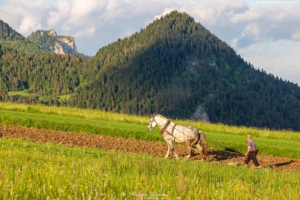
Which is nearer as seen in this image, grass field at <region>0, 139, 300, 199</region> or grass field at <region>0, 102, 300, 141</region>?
grass field at <region>0, 139, 300, 199</region>

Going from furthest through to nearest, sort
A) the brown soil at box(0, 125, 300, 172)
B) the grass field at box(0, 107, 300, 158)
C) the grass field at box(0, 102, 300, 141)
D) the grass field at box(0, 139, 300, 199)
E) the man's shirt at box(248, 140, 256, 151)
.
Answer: the grass field at box(0, 102, 300, 141), the grass field at box(0, 107, 300, 158), the brown soil at box(0, 125, 300, 172), the man's shirt at box(248, 140, 256, 151), the grass field at box(0, 139, 300, 199)

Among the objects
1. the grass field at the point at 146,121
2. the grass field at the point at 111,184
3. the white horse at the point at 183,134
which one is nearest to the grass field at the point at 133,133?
the grass field at the point at 146,121

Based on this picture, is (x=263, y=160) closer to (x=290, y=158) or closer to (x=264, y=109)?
(x=290, y=158)

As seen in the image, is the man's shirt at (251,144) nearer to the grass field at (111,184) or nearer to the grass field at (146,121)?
the grass field at (111,184)

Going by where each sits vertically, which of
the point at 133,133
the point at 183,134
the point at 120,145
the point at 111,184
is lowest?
the point at 120,145

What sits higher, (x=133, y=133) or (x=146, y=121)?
(x=146, y=121)

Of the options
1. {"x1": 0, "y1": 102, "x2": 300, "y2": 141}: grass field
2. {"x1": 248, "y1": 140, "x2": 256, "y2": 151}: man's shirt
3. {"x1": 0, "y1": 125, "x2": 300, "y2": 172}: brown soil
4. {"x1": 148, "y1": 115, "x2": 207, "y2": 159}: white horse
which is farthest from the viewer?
{"x1": 0, "y1": 102, "x2": 300, "y2": 141}: grass field

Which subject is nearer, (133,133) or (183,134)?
(183,134)

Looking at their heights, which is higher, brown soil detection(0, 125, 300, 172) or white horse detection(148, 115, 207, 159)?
white horse detection(148, 115, 207, 159)

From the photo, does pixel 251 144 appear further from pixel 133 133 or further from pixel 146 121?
pixel 146 121

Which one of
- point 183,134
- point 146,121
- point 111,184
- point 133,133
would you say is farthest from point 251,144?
point 146,121

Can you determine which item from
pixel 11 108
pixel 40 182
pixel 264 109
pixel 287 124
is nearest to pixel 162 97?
pixel 264 109

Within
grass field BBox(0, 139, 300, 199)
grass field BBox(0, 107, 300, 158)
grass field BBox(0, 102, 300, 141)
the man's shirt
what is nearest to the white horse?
the man's shirt

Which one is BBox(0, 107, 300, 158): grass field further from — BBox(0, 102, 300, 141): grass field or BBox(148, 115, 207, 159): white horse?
BBox(148, 115, 207, 159): white horse
